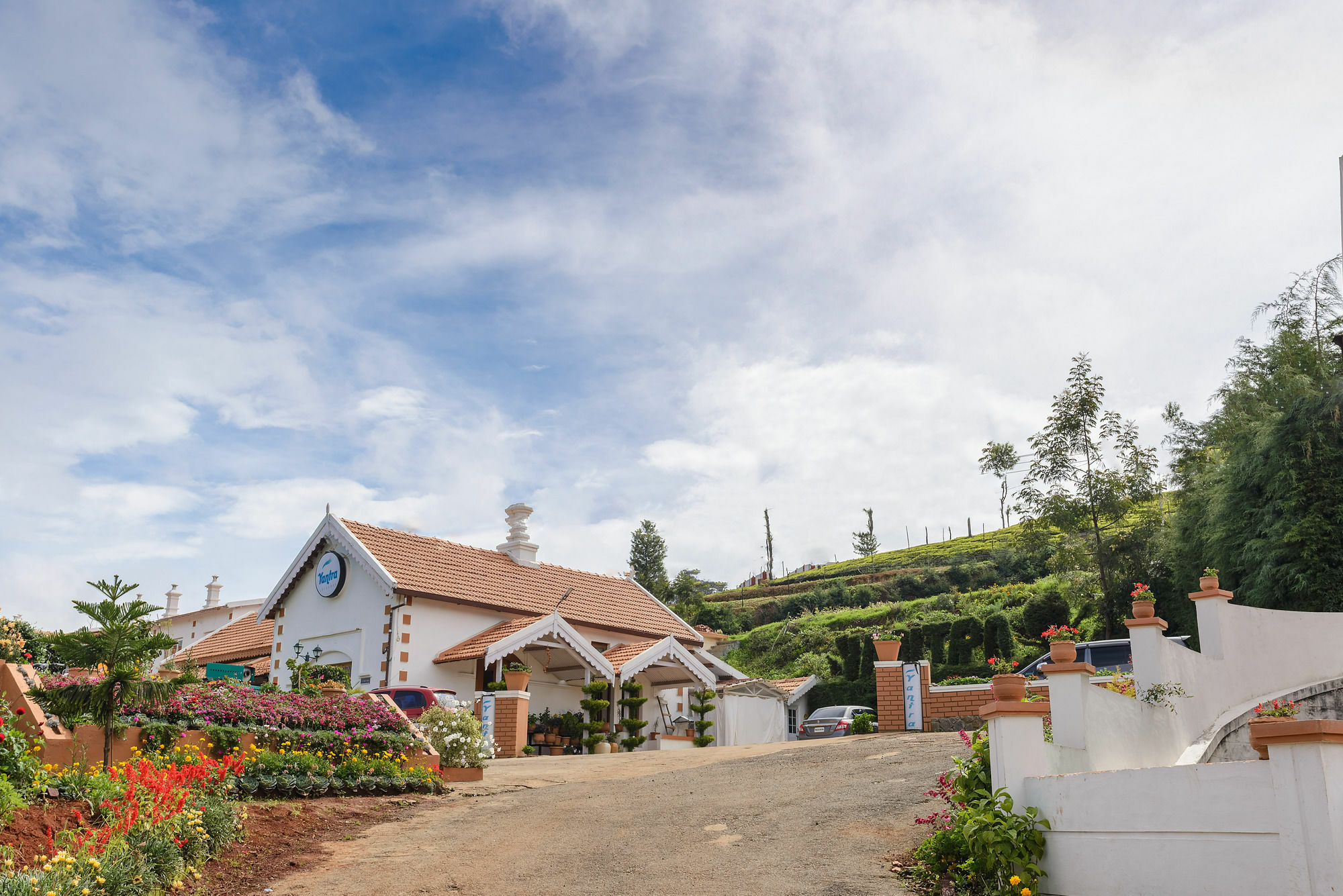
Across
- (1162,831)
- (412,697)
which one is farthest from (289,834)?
(412,697)

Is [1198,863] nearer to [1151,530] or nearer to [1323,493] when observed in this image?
[1323,493]

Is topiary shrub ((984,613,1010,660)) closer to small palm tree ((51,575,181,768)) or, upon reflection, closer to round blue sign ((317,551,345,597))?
round blue sign ((317,551,345,597))

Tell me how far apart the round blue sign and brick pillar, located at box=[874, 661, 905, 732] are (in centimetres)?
1329

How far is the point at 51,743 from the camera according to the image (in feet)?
32.0

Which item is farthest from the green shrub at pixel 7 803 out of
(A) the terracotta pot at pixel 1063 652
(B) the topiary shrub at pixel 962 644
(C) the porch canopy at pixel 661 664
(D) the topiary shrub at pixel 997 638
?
(B) the topiary shrub at pixel 962 644

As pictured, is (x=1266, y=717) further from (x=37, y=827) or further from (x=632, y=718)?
(x=632, y=718)

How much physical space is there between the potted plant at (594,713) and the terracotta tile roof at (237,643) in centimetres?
1019

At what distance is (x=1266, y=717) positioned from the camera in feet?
34.4

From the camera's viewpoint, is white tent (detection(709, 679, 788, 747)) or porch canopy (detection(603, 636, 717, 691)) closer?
porch canopy (detection(603, 636, 717, 691))

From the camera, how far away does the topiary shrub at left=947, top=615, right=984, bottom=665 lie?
29.3m

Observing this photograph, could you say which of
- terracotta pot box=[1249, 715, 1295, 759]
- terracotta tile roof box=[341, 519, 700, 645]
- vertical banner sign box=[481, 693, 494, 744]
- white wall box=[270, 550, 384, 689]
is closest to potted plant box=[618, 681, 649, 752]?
terracotta tile roof box=[341, 519, 700, 645]

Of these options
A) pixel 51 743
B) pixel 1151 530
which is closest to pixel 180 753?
pixel 51 743

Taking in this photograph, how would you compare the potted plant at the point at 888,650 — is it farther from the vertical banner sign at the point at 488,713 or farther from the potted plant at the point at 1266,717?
the vertical banner sign at the point at 488,713

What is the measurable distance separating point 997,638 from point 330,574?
59.5 ft
